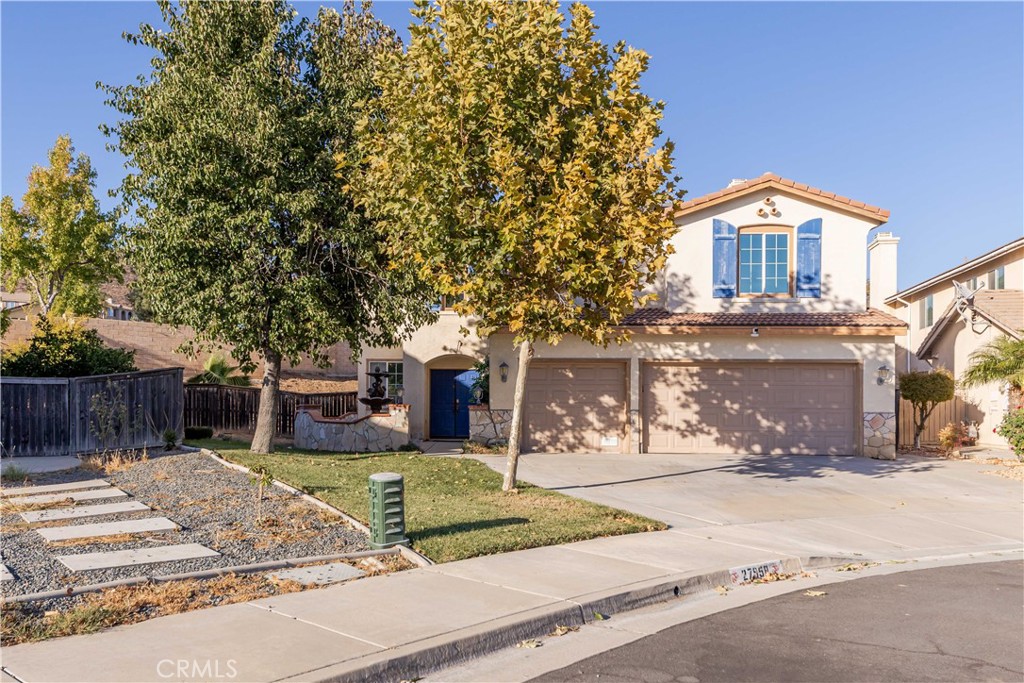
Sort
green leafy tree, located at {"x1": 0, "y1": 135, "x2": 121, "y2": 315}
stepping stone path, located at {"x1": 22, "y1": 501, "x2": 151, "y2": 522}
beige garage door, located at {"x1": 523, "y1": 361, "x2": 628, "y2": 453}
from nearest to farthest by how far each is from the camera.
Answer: stepping stone path, located at {"x1": 22, "y1": 501, "x2": 151, "y2": 522} < beige garage door, located at {"x1": 523, "y1": 361, "x2": 628, "y2": 453} < green leafy tree, located at {"x1": 0, "y1": 135, "x2": 121, "y2": 315}

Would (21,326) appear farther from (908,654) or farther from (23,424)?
(908,654)

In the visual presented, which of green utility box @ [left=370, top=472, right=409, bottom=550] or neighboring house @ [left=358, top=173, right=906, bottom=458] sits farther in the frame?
neighboring house @ [left=358, top=173, right=906, bottom=458]

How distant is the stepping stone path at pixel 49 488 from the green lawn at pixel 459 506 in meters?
2.53

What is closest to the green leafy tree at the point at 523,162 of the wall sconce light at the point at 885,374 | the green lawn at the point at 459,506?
the green lawn at the point at 459,506

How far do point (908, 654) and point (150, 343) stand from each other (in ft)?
111

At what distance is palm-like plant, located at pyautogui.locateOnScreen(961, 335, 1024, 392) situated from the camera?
65.4 feet

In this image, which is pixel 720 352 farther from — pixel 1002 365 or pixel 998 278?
pixel 998 278

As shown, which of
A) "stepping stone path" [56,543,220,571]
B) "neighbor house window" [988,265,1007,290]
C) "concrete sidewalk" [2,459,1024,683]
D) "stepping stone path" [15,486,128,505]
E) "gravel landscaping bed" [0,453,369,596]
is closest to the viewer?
"concrete sidewalk" [2,459,1024,683]

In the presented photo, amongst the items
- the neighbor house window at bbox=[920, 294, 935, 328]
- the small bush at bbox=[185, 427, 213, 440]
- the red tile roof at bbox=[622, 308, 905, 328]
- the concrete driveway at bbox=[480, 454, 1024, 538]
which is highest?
the neighbor house window at bbox=[920, 294, 935, 328]

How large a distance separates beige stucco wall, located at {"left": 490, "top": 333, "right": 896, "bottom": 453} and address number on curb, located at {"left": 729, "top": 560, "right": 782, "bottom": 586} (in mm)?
11123

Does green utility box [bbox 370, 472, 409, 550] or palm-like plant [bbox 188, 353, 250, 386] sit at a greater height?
palm-like plant [bbox 188, 353, 250, 386]

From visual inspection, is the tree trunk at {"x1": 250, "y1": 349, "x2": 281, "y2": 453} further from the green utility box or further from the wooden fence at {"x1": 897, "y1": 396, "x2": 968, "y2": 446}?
the wooden fence at {"x1": 897, "y1": 396, "x2": 968, "y2": 446}

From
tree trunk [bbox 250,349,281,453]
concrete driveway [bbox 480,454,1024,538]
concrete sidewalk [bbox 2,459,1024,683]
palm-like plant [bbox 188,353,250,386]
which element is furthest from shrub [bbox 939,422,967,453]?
palm-like plant [bbox 188,353,250,386]

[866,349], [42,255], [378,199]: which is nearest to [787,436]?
[866,349]
